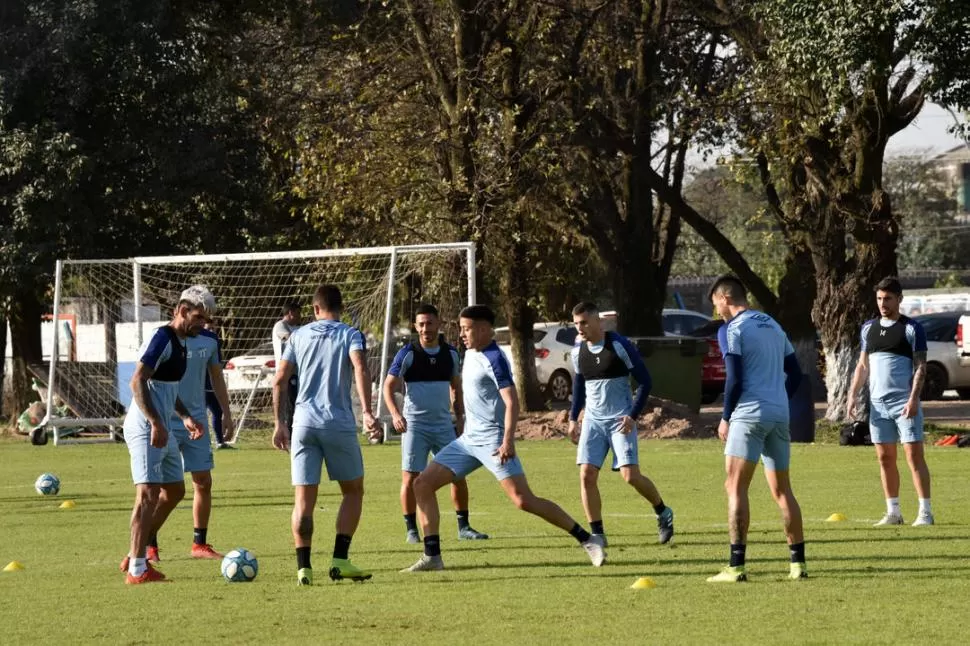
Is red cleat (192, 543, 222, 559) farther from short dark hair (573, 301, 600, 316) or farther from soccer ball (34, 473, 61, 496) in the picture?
soccer ball (34, 473, 61, 496)

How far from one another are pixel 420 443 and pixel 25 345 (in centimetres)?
2168

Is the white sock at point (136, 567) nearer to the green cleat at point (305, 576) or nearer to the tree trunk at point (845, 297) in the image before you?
the green cleat at point (305, 576)

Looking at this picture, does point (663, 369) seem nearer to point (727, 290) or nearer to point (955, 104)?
point (955, 104)

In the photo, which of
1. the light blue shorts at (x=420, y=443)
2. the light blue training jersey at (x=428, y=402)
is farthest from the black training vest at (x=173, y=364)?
the light blue shorts at (x=420, y=443)

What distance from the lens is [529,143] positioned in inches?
1143

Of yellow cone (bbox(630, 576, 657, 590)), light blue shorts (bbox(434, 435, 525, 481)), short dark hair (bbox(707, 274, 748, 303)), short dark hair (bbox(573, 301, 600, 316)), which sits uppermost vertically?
short dark hair (bbox(707, 274, 748, 303))

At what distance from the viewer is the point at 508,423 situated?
36.2 feet

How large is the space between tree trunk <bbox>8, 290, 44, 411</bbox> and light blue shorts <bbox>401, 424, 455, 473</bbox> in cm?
2125

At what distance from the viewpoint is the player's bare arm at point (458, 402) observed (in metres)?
13.2

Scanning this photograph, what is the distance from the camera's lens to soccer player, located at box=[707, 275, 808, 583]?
10211 millimetres

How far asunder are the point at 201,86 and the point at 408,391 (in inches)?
837

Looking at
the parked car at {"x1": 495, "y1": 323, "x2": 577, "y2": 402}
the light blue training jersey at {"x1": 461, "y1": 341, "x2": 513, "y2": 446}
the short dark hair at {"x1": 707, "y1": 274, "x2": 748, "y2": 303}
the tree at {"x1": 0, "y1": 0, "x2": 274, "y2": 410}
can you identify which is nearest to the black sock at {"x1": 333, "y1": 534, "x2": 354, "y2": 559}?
the light blue training jersey at {"x1": 461, "y1": 341, "x2": 513, "y2": 446}

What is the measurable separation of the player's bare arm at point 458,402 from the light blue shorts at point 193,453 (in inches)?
78.6

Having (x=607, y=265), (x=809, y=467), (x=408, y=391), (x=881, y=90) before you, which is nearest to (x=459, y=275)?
(x=607, y=265)
